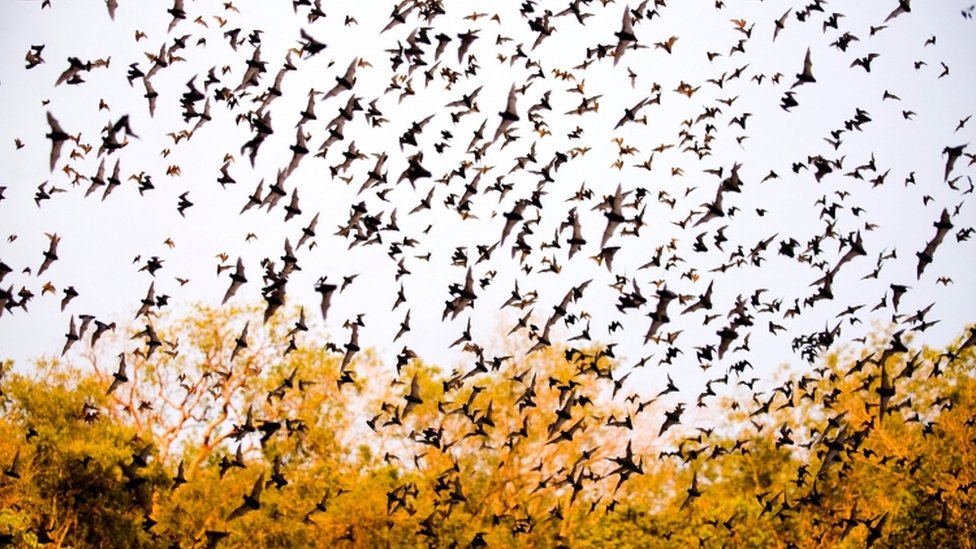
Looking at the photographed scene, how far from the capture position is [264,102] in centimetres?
2227

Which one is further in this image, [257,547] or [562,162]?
[257,547]

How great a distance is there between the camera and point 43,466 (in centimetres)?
3878

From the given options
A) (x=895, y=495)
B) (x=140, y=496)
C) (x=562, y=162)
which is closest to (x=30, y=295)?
(x=140, y=496)

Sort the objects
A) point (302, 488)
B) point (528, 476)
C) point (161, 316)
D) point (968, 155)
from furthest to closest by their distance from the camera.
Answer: point (161, 316), point (528, 476), point (302, 488), point (968, 155)

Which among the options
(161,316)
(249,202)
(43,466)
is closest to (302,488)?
(43,466)

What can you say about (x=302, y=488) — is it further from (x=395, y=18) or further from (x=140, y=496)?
(x=395, y=18)

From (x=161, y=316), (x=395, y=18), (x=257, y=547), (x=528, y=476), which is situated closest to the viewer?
(x=395, y=18)

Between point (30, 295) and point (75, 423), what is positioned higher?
point (75, 423)

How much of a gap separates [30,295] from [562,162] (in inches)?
561

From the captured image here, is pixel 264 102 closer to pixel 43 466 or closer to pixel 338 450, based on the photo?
pixel 43 466

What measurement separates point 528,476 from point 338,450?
1018 centimetres

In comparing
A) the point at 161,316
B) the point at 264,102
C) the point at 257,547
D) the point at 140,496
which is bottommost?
the point at 140,496

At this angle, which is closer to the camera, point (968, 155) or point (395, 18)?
point (395, 18)

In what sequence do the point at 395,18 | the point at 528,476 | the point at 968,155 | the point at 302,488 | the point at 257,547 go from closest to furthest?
the point at 395,18, the point at 968,155, the point at 257,547, the point at 302,488, the point at 528,476
